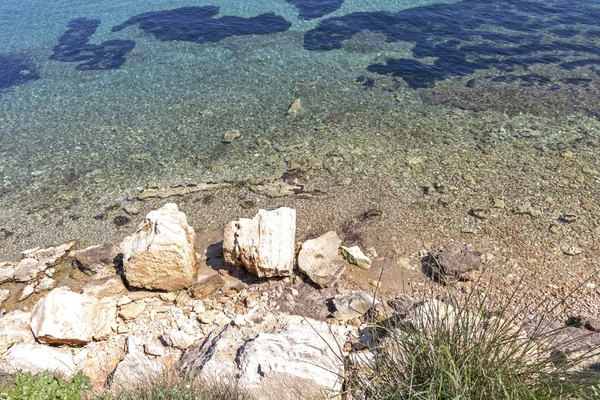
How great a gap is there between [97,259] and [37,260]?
1.59 m

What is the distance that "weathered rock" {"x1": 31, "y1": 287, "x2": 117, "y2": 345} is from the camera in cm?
732

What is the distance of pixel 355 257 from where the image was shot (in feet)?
30.2

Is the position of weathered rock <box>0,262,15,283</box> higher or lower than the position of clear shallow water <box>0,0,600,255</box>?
lower

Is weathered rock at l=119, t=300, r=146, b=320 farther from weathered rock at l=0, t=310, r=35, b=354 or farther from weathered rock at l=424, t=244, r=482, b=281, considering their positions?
weathered rock at l=424, t=244, r=482, b=281

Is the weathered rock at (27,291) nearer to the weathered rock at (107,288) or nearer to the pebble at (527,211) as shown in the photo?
the weathered rock at (107,288)

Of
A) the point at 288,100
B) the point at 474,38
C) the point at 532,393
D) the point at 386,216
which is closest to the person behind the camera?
the point at 532,393

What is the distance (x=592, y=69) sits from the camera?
17250 mm

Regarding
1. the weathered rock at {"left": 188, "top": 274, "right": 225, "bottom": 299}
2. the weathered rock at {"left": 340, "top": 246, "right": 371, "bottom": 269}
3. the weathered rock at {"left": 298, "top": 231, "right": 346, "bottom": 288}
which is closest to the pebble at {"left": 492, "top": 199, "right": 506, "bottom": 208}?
the weathered rock at {"left": 340, "top": 246, "right": 371, "bottom": 269}

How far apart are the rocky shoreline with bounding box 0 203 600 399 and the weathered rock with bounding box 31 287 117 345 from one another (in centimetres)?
2

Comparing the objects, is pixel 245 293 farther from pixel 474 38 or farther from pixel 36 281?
pixel 474 38

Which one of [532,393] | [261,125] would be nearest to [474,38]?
[261,125]

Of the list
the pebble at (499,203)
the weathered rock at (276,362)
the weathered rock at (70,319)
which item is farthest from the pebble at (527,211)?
the weathered rock at (70,319)

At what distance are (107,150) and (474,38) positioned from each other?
16875 mm

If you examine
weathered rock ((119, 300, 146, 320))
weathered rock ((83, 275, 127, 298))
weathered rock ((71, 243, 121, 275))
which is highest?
weathered rock ((119, 300, 146, 320))
